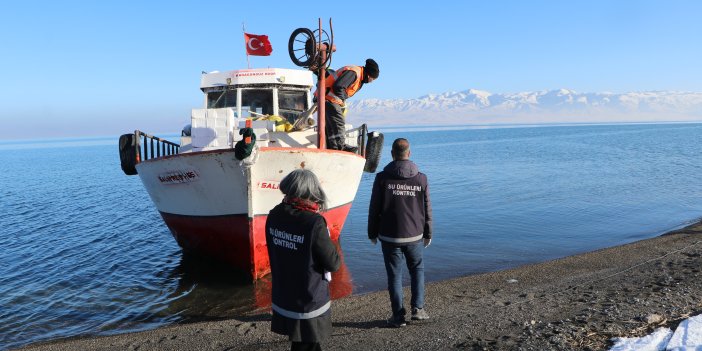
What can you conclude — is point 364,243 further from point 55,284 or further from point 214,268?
point 55,284

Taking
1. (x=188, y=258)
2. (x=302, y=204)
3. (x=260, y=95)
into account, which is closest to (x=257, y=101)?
(x=260, y=95)

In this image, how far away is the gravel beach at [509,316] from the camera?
15.1ft

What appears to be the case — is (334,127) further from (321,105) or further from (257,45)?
(257,45)

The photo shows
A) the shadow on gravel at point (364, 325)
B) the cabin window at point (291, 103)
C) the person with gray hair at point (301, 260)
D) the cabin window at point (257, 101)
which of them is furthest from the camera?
→ the cabin window at point (291, 103)

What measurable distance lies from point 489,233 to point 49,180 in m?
27.2

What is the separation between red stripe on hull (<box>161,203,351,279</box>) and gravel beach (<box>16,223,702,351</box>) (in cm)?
191

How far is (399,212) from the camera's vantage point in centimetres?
499

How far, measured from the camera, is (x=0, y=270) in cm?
1002

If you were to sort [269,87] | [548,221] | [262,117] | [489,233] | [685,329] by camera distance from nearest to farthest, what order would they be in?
[685,329] < [262,117] < [269,87] < [489,233] < [548,221]

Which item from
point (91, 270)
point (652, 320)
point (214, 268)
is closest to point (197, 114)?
point (214, 268)

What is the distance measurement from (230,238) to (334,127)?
254 cm

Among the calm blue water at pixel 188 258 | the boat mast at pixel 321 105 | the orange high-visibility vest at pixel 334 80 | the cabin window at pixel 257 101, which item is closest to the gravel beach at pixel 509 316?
the calm blue water at pixel 188 258

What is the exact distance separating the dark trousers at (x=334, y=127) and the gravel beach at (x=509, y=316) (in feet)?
9.96

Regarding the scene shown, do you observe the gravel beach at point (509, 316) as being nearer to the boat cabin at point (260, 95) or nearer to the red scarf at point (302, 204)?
the red scarf at point (302, 204)
